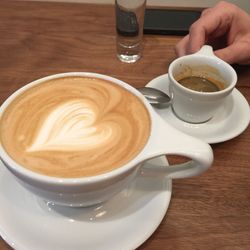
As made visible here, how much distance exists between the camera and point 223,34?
968 mm

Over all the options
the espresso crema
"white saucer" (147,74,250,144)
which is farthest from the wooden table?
the espresso crema

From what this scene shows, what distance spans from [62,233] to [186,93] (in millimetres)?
370

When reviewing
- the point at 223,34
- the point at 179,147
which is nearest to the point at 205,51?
the point at 223,34

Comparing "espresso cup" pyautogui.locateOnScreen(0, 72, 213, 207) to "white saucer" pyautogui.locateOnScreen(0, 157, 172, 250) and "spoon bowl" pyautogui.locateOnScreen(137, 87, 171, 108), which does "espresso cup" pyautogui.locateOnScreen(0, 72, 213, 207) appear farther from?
"spoon bowl" pyautogui.locateOnScreen(137, 87, 171, 108)

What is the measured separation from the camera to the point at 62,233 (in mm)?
512

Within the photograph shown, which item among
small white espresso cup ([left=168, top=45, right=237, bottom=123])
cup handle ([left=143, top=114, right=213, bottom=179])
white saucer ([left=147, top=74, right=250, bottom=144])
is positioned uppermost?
cup handle ([left=143, top=114, right=213, bottom=179])

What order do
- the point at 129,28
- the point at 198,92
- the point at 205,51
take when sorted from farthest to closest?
the point at 129,28, the point at 205,51, the point at 198,92

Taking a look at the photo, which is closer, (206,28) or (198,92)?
(198,92)

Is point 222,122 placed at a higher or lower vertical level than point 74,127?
lower

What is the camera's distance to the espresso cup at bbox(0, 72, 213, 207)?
46 cm

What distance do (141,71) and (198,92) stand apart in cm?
22

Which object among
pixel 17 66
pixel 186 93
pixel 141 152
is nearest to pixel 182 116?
pixel 186 93

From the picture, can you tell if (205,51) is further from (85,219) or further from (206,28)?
(85,219)

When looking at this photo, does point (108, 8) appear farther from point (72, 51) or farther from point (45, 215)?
point (45, 215)
